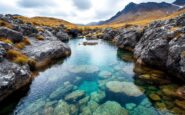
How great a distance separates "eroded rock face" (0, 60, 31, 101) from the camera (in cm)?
2120

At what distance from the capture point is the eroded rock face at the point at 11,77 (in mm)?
21203

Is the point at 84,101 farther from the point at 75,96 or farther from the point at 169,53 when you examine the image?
the point at 169,53

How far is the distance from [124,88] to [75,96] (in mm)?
7320

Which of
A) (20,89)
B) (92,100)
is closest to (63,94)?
(92,100)

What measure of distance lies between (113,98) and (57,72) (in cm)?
1483

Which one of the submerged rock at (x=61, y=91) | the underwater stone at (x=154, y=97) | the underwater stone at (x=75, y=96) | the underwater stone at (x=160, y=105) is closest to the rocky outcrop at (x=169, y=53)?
the underwater stone at (x=154, y=97)

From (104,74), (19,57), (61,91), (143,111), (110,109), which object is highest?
(19,57)

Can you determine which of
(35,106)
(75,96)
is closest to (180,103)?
(75,96)

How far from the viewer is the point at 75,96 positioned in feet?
72.0

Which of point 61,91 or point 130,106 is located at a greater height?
point 61,91

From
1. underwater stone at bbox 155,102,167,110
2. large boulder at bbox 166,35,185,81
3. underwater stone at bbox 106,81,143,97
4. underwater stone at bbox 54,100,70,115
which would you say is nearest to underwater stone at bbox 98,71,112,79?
underwater stone at bbox 106,81,143,97

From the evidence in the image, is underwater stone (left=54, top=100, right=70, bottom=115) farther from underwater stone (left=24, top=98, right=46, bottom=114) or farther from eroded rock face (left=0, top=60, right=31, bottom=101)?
eroded rock face (left=0, top=60, right=31, bottom=101)

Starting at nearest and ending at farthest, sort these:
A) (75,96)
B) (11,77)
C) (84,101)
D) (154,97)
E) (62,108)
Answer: (62,108)
(84,101)
(154,97)
(75,96)
(11,77)

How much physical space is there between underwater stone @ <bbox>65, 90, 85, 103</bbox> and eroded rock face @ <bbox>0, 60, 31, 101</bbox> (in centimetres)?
773
